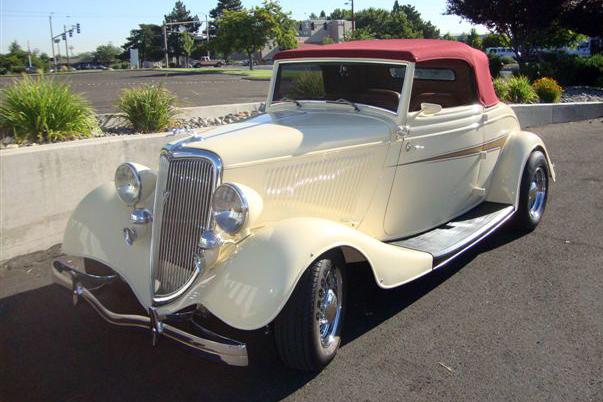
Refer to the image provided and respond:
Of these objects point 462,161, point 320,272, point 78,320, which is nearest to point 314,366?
point 320,272

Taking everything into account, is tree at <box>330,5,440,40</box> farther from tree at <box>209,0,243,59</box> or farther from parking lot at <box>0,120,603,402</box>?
parking lot at <box>0,120,603,402</box>

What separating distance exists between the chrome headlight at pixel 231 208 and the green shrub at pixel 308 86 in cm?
172

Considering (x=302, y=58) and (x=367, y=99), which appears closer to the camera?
(x=367, y=99)

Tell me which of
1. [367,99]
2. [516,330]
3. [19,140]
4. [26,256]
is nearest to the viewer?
[516,330]

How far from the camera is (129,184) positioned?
3.45 metres

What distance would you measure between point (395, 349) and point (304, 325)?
0.76m

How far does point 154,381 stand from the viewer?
9.63 ft

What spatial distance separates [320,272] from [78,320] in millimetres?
1882

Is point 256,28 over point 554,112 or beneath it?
over

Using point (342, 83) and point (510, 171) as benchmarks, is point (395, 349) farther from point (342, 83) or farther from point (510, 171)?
point (510, 171)

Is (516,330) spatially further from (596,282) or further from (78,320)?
(78,320)

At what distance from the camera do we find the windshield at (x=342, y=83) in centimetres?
398

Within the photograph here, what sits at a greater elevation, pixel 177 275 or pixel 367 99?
pixel 367 99

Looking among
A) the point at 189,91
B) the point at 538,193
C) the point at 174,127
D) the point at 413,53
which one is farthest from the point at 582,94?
the point at 413,53
